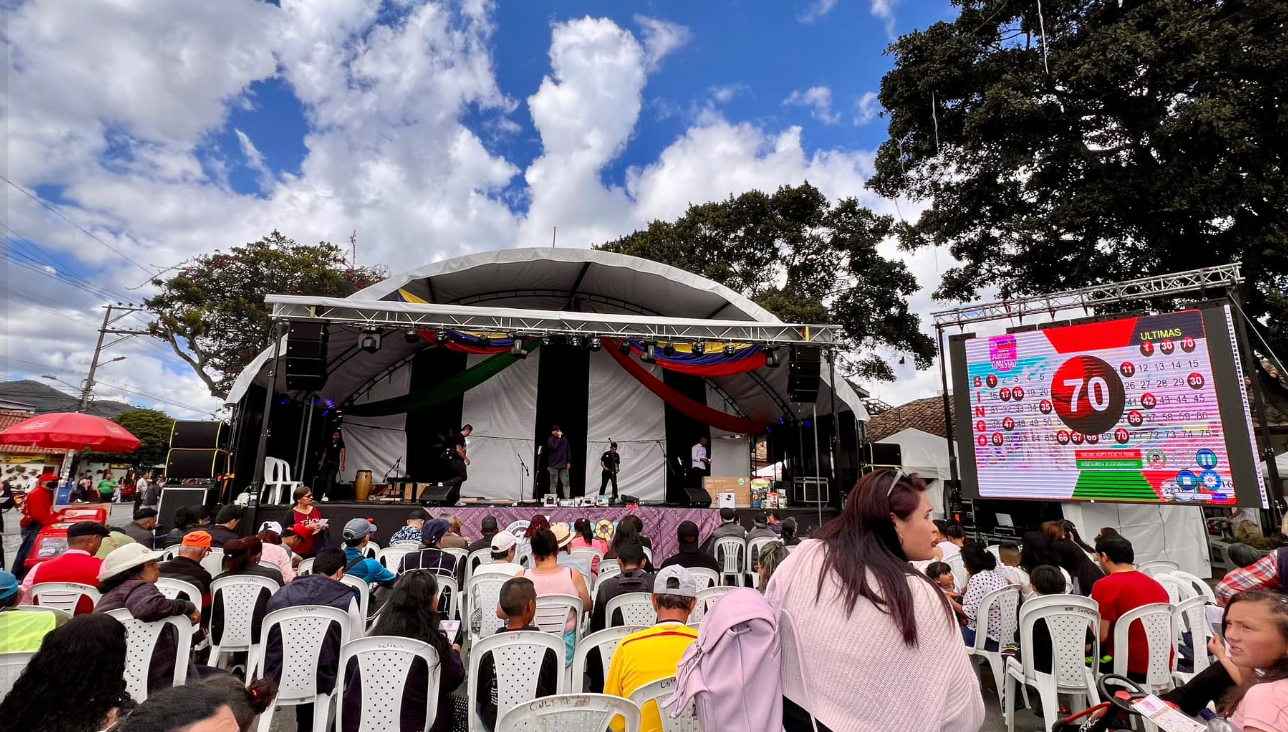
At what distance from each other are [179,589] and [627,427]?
9.58m

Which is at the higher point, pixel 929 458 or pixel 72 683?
pixel 929 458

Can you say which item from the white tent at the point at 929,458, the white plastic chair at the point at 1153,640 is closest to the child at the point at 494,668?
the white plastic chair at the point at 1153,640

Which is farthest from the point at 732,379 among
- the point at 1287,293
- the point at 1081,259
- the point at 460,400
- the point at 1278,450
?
the point at 1278,450

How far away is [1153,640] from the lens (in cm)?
310

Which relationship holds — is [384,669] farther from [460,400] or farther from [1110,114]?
[1110,114]

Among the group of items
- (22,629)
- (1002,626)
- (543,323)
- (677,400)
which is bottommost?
(1002,626)

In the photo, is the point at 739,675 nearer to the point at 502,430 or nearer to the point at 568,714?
the point at 568,714

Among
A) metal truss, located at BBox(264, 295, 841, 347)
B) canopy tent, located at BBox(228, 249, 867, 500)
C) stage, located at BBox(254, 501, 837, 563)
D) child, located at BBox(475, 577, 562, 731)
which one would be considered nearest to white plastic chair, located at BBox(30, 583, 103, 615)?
child, located at BBox(475, 577, 562, 731)

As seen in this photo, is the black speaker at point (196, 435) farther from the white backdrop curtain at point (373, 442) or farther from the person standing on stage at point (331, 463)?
the white backdrop curtain at point (373, 442)

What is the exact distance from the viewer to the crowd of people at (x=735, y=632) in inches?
48.2

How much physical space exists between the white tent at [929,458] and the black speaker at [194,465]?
1311cm

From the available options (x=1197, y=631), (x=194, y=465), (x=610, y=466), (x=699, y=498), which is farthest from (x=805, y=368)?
(x=194, y=465)

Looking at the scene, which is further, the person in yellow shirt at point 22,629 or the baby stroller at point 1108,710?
the person in yellow shirt at point 22,629

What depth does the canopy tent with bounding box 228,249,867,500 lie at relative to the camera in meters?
10.4
